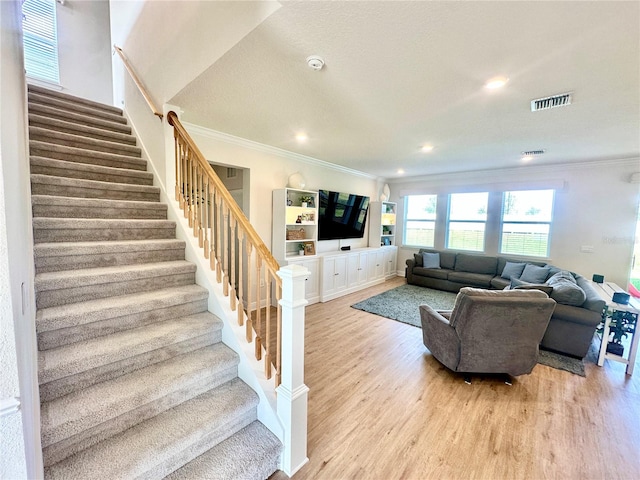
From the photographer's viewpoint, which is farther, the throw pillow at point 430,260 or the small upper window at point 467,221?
the throw pillow at point 430,260

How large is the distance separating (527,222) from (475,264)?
4.15 feet

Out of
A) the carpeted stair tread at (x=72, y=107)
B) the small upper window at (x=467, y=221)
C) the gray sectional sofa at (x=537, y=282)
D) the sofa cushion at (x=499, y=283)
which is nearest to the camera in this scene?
the gray sectional sofa at (x=537, y=282)

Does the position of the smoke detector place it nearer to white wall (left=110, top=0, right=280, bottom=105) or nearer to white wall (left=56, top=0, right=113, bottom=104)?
white wall (left=110, top=0, right=280, bottom=105)

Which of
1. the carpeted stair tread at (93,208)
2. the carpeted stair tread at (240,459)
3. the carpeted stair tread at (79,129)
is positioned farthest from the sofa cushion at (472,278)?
the carpeted stair tread at (79,129)

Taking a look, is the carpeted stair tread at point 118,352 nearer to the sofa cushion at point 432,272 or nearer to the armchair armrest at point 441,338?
the armchair armrest at point 441,338

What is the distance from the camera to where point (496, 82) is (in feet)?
6.92

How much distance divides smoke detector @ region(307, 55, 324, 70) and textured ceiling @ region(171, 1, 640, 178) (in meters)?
0.04

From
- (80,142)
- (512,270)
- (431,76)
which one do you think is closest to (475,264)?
(512,270)

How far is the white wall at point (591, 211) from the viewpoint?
174 inches

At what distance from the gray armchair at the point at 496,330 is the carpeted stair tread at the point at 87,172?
339cm

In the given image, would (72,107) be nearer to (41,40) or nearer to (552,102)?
(41,40)

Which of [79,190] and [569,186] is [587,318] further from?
[79,190]

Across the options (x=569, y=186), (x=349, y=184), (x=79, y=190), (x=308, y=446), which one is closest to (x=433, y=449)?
(x=308, y=446)

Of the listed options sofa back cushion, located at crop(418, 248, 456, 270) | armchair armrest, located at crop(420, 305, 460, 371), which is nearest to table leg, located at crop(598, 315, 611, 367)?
armchair armrest, located at crop(420, 305, 460, 371)
